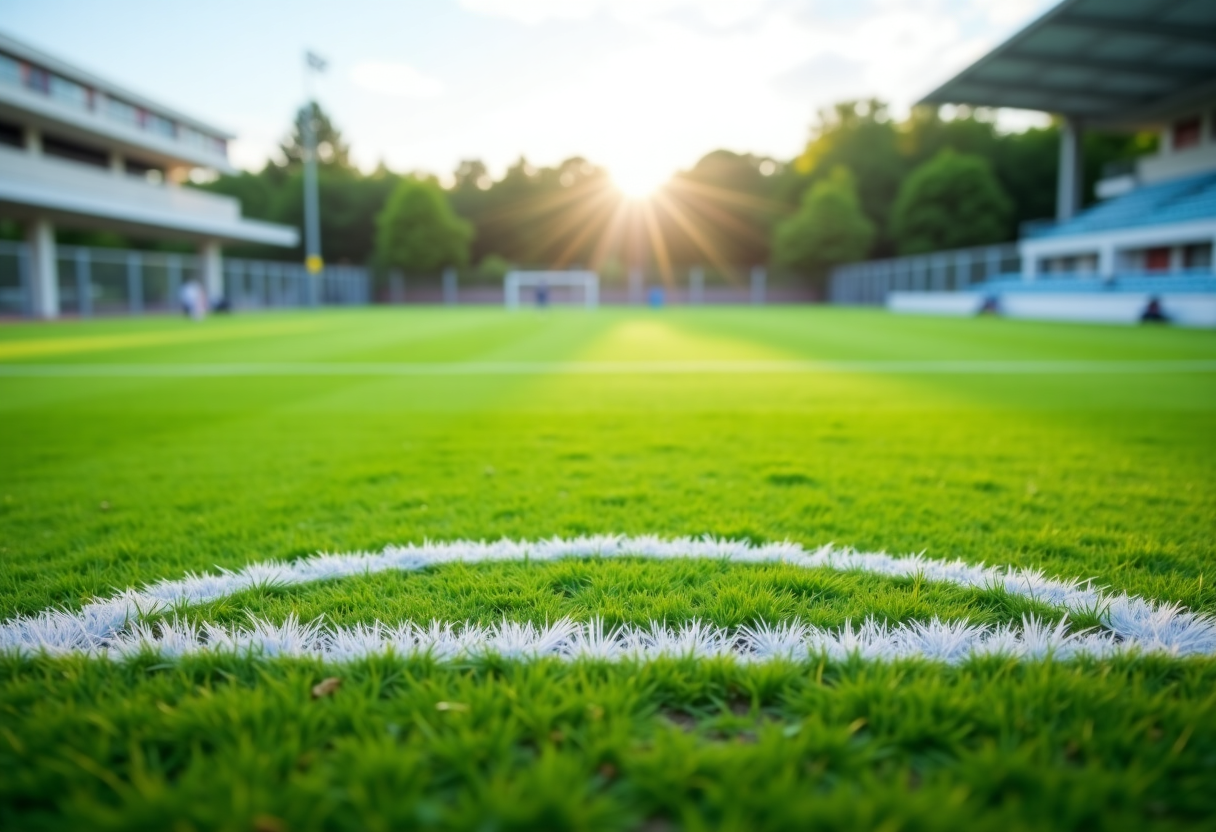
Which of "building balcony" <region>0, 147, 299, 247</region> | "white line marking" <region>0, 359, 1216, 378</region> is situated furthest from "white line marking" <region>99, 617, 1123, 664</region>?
"building balcony" <region>0, 147, 299, 247</region>

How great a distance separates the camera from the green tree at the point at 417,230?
58625mm

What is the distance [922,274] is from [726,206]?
1100 inches

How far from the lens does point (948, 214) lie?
52.9 metres

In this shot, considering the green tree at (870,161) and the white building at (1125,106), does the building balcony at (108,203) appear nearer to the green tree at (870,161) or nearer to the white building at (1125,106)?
the white building at (1125,106)

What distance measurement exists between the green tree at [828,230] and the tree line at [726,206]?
0.10m

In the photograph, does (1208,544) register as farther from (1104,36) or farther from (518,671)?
(1104,36)

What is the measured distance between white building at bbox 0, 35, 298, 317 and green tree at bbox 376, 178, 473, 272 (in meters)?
12.7

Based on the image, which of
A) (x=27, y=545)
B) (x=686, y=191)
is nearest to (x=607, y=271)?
(x=686, y=191)

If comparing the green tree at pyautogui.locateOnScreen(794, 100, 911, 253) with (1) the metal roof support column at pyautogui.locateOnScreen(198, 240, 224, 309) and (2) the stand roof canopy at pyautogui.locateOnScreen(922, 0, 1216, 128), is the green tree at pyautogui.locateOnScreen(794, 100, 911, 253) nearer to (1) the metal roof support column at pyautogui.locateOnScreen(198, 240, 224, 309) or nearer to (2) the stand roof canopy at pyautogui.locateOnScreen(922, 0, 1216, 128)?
(2) the stand roof canopy at pyautogui.locateOnScreen(922, 0, 1216, 128)

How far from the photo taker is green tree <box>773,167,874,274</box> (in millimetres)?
56062

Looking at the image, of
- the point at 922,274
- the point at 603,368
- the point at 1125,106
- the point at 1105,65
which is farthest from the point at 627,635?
the point at 922,274

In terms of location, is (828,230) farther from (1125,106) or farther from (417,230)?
(417,230)

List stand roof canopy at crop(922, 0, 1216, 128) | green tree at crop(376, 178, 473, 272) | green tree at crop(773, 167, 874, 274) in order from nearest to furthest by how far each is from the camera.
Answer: stand roof canopy at crop(922, 0, 1216, 128)
green tree at crop(773, 167, 874, 274)
green tree at crop(376, 178, 473, 272)

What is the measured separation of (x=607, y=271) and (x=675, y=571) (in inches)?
2333
